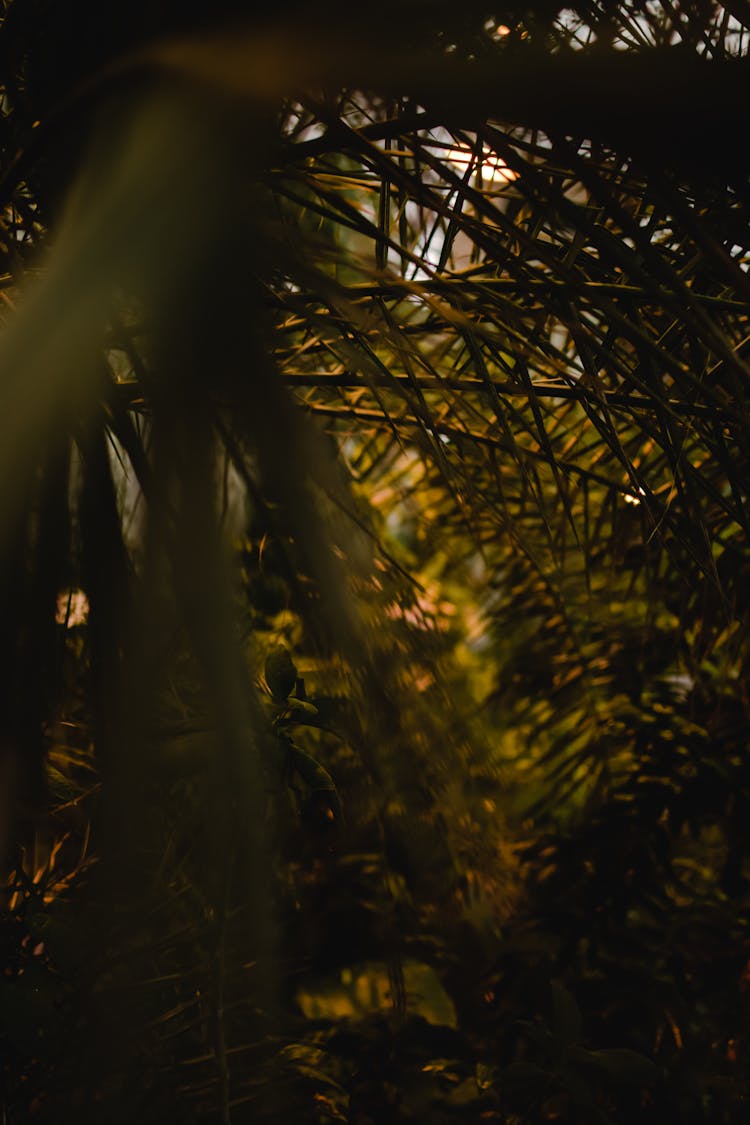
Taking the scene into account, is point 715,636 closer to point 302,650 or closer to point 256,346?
point 302,650

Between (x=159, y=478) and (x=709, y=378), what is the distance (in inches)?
21.7

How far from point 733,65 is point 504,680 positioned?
985 millimetres

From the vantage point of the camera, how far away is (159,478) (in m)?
0.20

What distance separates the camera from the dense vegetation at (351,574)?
0.70 ft

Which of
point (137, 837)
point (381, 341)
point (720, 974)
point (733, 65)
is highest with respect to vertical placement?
point (381, 341)

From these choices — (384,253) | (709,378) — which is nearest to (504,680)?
(709,378)

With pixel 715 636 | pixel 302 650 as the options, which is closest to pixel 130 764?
pixel 302 650

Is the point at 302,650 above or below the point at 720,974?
above

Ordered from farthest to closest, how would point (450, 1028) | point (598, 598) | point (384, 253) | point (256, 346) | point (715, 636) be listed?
1. point (598, 598)
2. point (715, 636)
3. point (450, 1028)
4. point (384, 253)
5. point (256, 346)

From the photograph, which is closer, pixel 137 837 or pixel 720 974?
pixel 137 837

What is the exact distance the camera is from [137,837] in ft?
0.81

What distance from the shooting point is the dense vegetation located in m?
0.21

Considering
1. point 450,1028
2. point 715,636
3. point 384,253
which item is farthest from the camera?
point 715,636

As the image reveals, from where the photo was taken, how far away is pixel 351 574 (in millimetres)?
359
